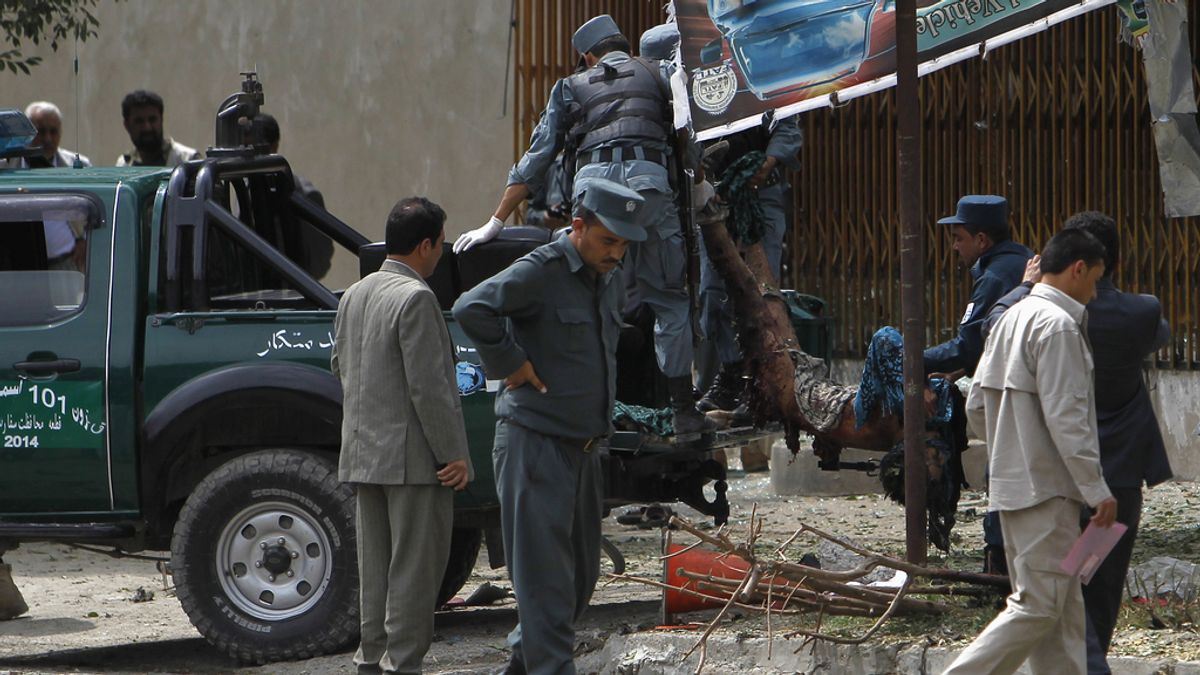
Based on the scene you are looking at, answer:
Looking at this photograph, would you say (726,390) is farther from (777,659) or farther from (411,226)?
(411,226)

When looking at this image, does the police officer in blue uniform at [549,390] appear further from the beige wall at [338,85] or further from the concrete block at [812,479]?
the beige wall at [338,85]

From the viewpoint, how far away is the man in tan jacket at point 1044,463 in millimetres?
5645

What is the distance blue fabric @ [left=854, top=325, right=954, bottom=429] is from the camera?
803 cm

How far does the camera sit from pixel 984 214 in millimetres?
7539

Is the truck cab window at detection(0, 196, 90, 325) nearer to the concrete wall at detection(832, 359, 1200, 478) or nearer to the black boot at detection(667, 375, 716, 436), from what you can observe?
the black boot at detection(667, 375, 716, 436)

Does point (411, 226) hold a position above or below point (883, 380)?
above

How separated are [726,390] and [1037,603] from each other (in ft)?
10.2

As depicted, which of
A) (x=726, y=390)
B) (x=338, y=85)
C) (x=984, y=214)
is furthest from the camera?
(x=338, y=85)

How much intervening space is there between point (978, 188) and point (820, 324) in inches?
135

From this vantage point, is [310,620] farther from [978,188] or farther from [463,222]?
[463,222]

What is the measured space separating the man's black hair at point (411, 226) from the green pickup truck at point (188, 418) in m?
1.07

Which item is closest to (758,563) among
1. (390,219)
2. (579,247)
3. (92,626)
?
(579,247)

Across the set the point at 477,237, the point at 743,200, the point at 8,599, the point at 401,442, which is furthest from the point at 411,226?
the point at 8,599

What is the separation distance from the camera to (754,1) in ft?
26.2
